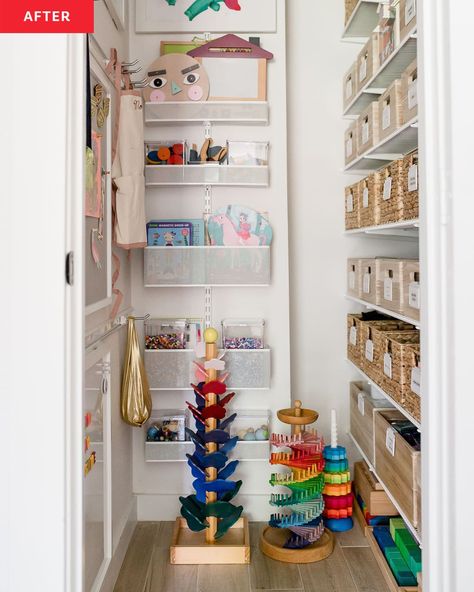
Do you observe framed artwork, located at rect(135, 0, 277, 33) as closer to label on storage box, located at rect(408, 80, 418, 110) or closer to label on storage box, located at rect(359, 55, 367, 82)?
label on storage box, located at rect(359, 55, 367, 82)

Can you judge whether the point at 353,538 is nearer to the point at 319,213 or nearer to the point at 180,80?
the point at 319,213

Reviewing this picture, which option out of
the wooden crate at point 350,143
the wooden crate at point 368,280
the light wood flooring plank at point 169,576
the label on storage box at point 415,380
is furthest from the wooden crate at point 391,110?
the light wood flooring plank at point 169,576

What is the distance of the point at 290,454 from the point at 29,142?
1.78 metres

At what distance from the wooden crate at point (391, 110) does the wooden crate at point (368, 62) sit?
0.20 metres

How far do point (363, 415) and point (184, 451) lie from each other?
0.82 m

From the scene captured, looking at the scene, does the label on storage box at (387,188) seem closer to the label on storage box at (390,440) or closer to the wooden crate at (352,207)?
the wooden crate at (352,207)

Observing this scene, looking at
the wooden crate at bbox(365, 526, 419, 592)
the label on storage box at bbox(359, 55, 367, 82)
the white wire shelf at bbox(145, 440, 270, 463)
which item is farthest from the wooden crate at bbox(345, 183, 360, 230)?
the wooden crate at bbox(365, 526, 419, 592)

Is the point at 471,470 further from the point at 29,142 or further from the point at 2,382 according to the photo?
the point at 29,142

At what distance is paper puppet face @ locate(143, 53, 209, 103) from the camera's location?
8.31 ft

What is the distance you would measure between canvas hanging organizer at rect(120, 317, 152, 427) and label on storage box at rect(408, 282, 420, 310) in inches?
43.6

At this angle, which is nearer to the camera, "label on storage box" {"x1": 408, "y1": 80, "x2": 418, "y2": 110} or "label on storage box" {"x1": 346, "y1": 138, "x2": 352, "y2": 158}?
"label on storage box" {"x1": 408, "y1": 80, "x2": 418, "y2": 110}

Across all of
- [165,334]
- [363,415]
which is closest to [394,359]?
[363,415]

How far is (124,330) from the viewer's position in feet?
7.96

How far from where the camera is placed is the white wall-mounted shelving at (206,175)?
99.7 inches
